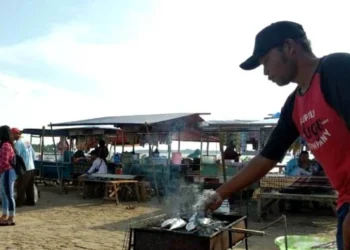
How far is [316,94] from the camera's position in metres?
1.68

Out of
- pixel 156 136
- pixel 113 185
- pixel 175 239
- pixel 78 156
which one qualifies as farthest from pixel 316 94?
pixel 78 156

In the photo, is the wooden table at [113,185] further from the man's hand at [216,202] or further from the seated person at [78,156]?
the man's hand at [216,202]

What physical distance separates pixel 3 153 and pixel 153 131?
865 cm

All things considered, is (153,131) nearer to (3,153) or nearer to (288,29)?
(3,153)

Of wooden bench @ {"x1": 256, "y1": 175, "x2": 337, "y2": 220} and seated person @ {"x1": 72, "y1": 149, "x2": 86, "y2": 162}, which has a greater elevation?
seated person @ {"x1": 72, "y1": 149, "x2": 86, "y2": 162}

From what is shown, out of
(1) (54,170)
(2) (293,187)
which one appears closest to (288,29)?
(2) (293,187)

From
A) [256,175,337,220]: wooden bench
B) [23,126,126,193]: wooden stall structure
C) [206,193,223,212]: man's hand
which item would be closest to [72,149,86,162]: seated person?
[23,126,126,193]: wooden stall structure

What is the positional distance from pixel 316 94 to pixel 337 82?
168mm

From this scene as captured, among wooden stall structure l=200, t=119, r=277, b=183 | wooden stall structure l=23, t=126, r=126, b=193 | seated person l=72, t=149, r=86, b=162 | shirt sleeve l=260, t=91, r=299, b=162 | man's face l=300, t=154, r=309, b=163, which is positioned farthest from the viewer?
seated person l=72, t=149, r=86, b=162

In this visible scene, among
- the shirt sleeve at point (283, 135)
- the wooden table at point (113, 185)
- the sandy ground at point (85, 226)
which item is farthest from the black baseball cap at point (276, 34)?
the wooden table at point (113, 185)

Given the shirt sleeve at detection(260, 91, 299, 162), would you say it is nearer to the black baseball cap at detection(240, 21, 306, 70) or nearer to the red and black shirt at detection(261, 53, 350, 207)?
the red and black shirt at detection(261, 53, 350, 207)

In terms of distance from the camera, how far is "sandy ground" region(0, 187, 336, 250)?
675 cm

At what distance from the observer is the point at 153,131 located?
626 inches

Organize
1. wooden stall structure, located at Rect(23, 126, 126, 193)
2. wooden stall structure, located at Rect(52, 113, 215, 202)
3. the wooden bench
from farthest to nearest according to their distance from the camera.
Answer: wooden stall structure, located at Rect(23, 126, 126, 193) < wooden stall structure, located at Rect(52, 113, 215, 202) < the wooden bench
